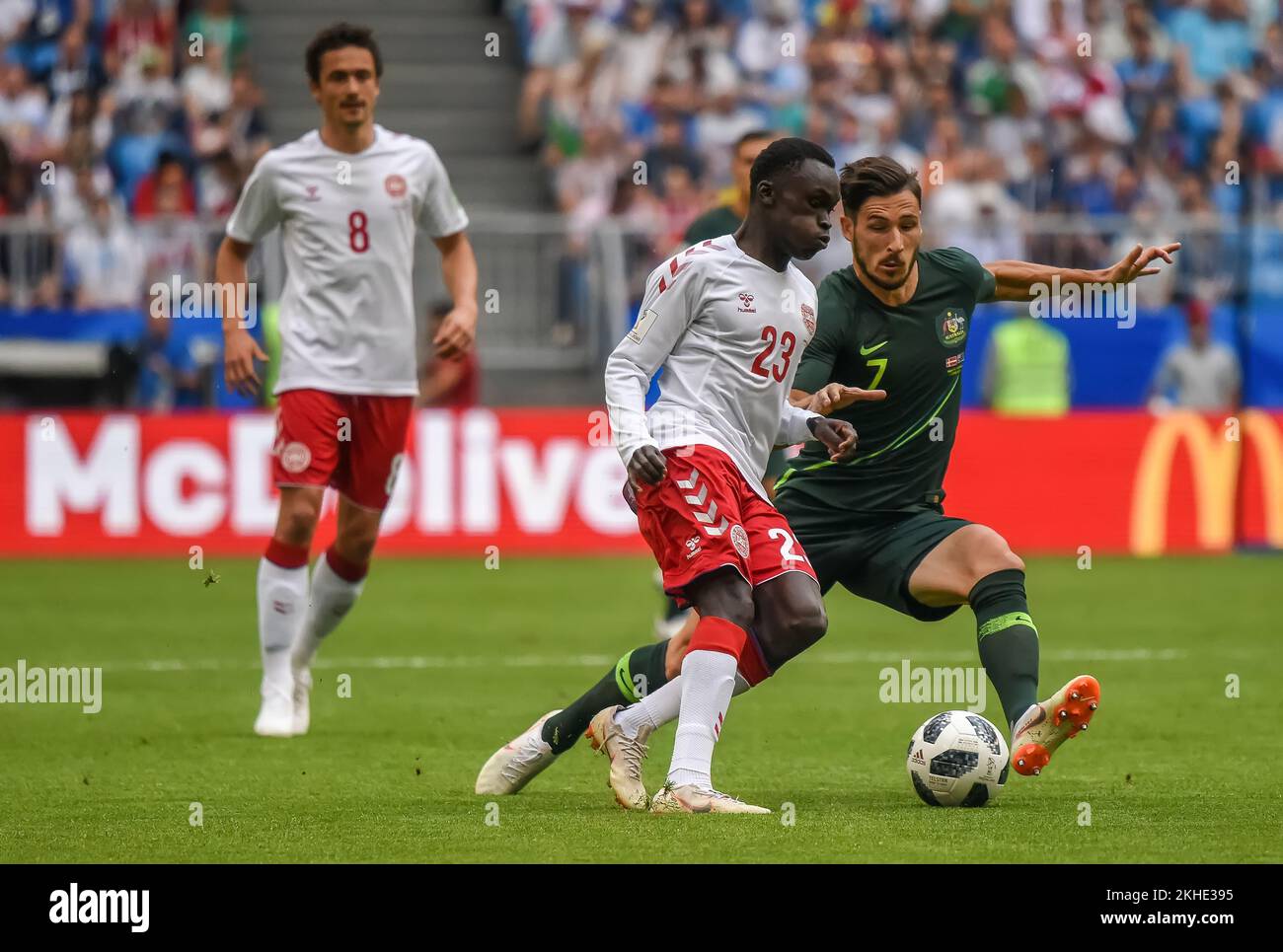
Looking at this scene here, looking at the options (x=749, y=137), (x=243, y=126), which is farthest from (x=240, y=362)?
(x=243, y=126)

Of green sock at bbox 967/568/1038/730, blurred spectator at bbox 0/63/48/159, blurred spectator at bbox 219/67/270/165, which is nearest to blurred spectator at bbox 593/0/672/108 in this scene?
blurred spectator at bbox 219/67/270/165

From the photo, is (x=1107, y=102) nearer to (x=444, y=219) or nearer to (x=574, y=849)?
(x=444, y=219)

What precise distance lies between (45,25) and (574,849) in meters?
17.5

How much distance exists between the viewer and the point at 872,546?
7887 millimetres

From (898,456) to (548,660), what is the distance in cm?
Answer: 434

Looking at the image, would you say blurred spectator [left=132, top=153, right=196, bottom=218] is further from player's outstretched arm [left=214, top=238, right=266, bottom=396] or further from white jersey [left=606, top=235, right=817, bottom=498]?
white jersey [left=606, top=235, right=817, bottom=498]

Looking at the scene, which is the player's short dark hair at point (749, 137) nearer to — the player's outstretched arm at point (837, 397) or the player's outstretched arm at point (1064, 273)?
the player's outstretched arm at point (1064, 273)

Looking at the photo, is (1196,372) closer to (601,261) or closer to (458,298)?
(601,261)

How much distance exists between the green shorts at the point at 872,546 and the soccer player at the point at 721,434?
31.7 inches

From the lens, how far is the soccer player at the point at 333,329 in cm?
929

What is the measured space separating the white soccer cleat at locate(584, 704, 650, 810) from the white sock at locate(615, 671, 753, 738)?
20 millimetres

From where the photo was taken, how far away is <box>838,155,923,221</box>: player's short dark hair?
7578 mm

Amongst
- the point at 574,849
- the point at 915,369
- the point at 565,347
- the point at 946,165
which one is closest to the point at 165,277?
the point at 565,347
